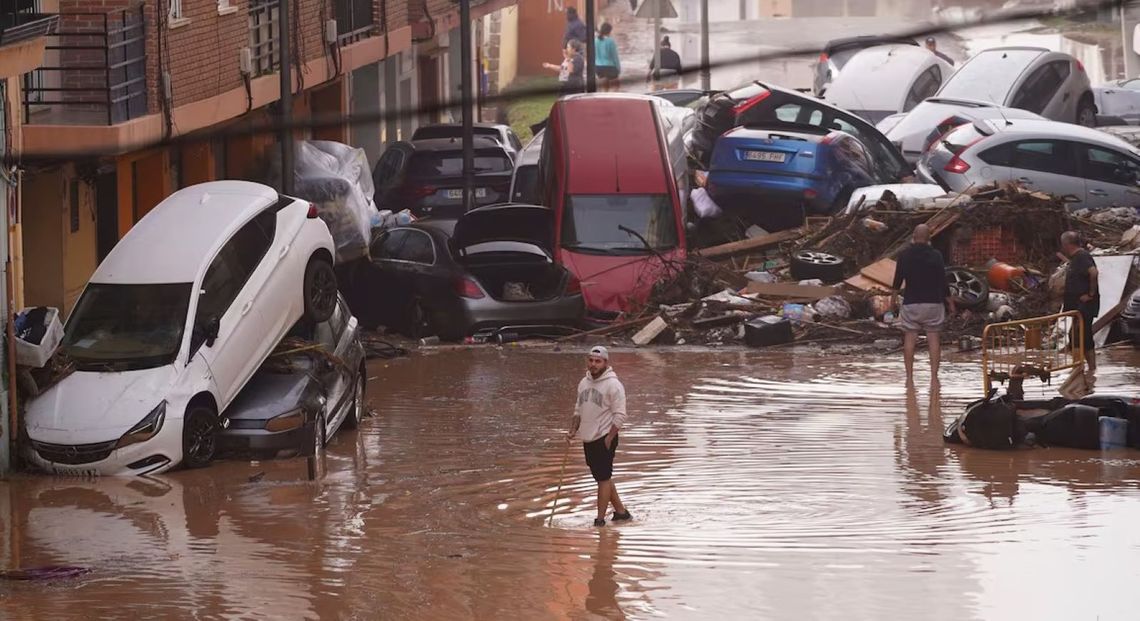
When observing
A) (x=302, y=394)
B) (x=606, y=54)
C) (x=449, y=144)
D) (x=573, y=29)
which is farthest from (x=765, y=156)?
(x=573, y=29)

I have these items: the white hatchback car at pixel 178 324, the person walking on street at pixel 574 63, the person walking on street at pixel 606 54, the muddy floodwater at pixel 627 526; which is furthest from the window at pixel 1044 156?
the person walking on street at pixel 574 63

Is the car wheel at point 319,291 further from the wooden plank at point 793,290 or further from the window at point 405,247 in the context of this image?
the wooden plank at point 793,290

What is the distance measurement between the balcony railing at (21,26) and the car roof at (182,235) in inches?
74.6

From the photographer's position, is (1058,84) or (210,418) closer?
(210,418)

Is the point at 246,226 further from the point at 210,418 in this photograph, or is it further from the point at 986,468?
the point at 986,468

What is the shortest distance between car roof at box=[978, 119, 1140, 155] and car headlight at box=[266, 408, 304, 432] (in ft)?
50.5

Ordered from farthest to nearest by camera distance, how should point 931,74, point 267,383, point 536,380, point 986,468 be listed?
point 931,74 < point 536,380 < point 267,383 < point 986,468

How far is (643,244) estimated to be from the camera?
24.6 meters

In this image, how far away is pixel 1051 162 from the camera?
28375 millimetres

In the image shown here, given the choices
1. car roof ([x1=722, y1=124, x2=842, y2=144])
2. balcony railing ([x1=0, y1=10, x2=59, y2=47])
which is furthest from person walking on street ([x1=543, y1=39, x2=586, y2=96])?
balcony railing ([x1=0, y1=10, x2=59, y2=47])

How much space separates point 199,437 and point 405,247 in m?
8.57

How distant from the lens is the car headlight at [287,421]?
15.9 m

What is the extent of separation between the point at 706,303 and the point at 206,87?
8.05m

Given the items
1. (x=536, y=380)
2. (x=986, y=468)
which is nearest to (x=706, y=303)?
(x=536, y=380)
